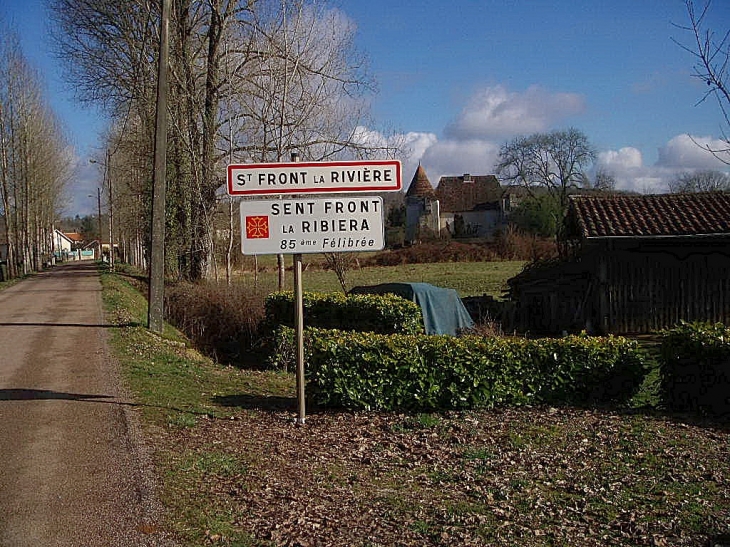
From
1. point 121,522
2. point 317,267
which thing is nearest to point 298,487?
point 121,522

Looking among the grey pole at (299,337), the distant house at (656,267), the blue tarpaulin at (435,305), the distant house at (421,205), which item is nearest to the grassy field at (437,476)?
the grey pole at (299,337)

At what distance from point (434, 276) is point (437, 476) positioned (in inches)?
1445

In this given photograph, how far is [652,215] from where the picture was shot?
20984 millimetres

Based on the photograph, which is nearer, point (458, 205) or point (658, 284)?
point (658, 284)

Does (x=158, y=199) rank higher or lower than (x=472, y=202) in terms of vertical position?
lower

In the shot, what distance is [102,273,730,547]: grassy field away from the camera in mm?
5074

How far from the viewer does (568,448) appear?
711 cm

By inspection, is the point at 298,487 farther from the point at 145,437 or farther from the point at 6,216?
the point at 6,216

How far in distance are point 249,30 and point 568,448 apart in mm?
21099

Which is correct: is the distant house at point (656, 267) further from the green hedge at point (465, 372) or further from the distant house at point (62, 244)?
the distant house at point (62, 244)

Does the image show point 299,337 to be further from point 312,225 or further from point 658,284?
point 658,284

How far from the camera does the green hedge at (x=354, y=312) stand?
15.2 meters

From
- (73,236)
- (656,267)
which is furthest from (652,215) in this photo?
(73,236)

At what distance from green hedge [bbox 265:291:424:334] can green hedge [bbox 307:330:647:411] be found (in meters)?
5.93
